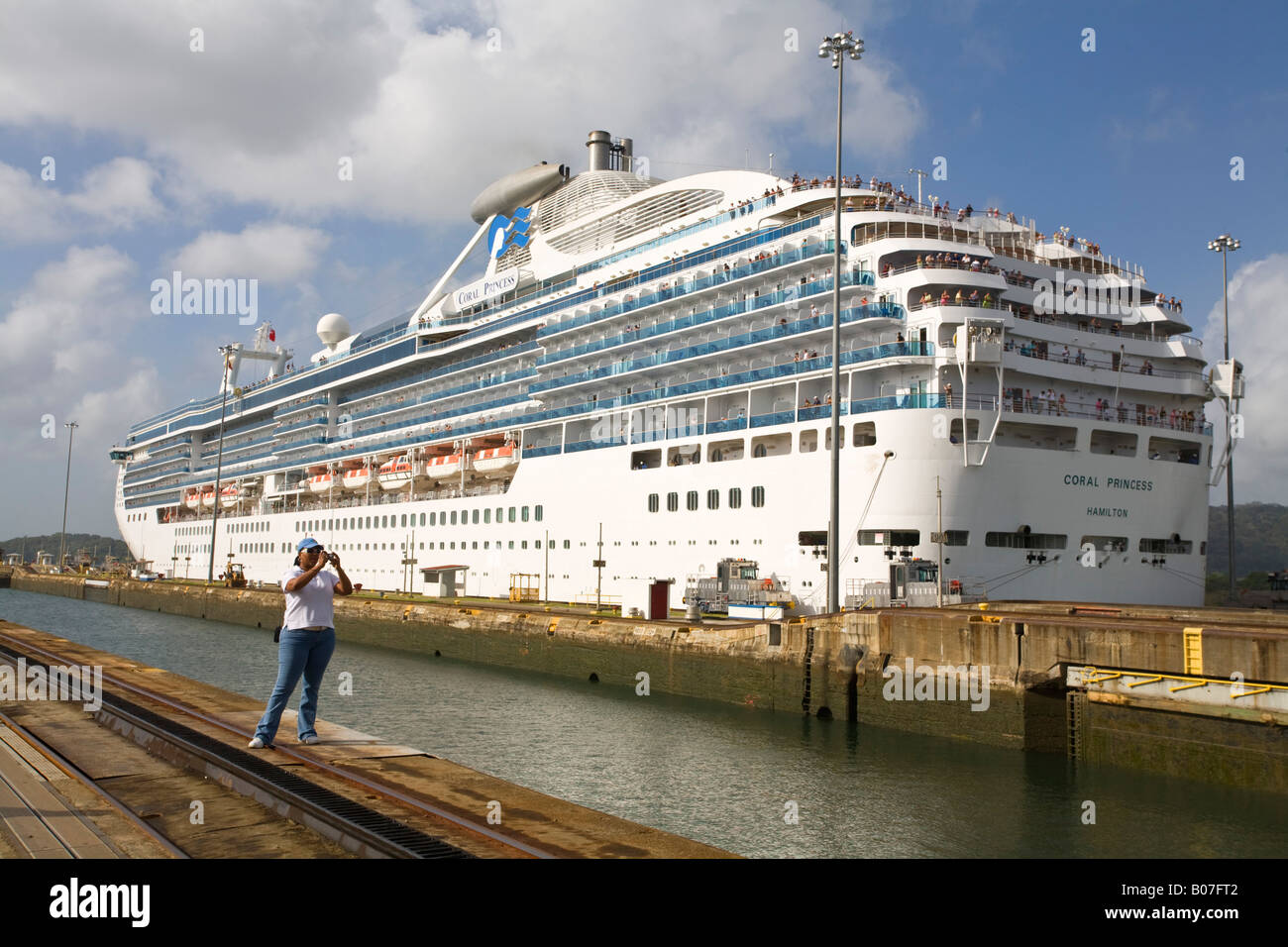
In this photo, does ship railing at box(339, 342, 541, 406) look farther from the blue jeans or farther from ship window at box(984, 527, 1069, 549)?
the blue jeans

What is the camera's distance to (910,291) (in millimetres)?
32406

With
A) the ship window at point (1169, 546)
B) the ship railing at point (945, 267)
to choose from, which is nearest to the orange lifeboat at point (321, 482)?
the ship railing at point (945, 267)

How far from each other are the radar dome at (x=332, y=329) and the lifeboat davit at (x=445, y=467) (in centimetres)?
2853

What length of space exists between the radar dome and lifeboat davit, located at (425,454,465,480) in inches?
1123

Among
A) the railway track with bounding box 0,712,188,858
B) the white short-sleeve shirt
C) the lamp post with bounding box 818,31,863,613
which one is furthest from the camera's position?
the lamp post with bounding box 818,31,863,613

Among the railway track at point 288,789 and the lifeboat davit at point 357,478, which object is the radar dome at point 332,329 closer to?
the lifeboat davit at point 357,478

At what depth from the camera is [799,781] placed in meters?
17.9

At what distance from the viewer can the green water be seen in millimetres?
14180

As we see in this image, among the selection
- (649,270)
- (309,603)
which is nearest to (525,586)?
(649,270)

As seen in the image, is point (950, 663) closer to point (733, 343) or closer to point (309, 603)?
point (309, 603)
